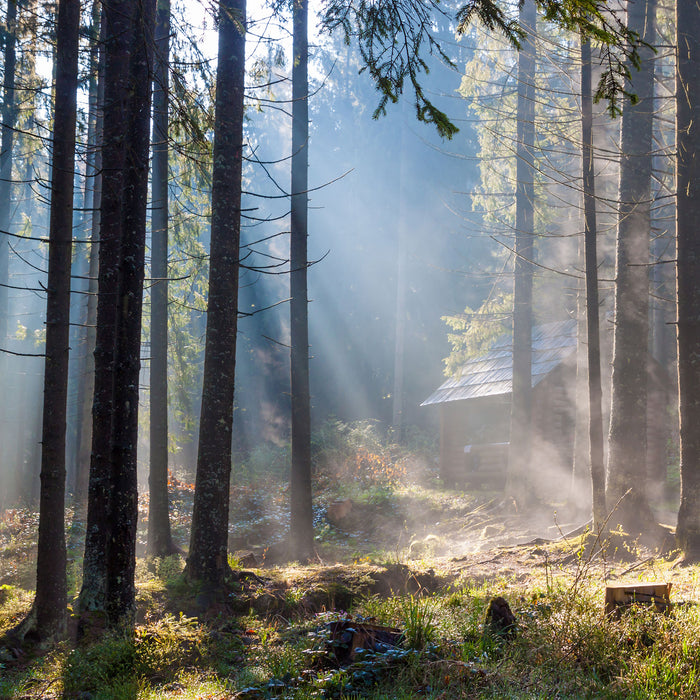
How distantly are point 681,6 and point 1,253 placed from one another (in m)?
20.0

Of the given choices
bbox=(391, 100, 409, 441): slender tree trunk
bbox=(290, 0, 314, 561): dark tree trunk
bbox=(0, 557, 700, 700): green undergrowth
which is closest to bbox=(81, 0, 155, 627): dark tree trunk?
bbox=(0, 557, 700, 700): green undergrowth

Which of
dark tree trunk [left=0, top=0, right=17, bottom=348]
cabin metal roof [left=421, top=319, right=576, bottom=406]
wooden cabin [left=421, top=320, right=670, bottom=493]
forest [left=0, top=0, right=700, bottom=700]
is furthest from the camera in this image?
cabin metal roof [left=421, top=319, right=576, bottom=406]

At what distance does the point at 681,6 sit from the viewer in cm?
971

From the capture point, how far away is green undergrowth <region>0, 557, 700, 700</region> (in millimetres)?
4406

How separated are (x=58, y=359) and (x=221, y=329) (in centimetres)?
211

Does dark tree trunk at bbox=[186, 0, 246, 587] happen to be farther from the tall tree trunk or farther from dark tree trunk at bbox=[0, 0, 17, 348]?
dark tree trunk at bbox=[0, 0, 17, 348]

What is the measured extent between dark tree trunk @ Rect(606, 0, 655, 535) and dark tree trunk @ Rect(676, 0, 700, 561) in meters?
0.61

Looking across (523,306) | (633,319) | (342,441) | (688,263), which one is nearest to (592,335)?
(633,319)

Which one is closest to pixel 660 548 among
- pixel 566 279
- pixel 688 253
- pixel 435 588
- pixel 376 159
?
pixel 435 588

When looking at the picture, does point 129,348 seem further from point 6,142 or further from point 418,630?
point 6,142

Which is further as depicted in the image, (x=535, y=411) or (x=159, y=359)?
(x=535, y=411)

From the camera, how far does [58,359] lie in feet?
22.9

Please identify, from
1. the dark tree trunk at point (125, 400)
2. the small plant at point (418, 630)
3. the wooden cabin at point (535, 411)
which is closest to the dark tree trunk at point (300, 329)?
the dark tree trunk at point (125, 400)

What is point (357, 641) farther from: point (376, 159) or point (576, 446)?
point (376, 159)
